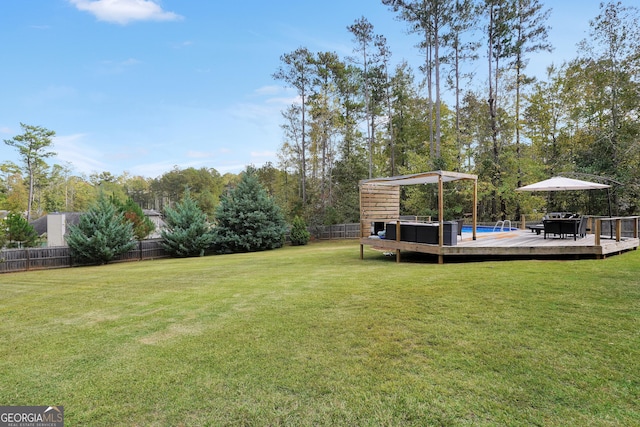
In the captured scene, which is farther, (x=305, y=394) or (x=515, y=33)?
(x=515, y=33)

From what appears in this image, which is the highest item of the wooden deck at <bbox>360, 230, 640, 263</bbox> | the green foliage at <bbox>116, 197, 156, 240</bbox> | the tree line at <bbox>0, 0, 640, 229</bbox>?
the tree line at <bbox>0, 0, 640, 229</bbox>

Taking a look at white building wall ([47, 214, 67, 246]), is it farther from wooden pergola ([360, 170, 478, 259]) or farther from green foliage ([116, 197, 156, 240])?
wooden pergola ([360, 170, 478, 259])

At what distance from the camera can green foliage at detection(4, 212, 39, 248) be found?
14742 mm

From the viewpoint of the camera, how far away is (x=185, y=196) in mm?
15820

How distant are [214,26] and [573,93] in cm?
1779

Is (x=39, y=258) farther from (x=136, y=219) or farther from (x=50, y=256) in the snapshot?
(x=136, y=219)

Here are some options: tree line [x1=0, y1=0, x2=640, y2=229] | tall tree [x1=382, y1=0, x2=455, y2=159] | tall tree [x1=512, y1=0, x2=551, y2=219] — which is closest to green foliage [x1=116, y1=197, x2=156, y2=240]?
tree line [x1=0, y1=0, x2=640, y2=229]

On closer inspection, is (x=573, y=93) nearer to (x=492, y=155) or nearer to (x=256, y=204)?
(x=492, y=155)

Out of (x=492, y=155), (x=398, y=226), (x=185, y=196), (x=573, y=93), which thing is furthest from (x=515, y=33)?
Answer: (x=185, y=196)

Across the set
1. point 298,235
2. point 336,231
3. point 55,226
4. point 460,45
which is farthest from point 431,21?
point 55,226

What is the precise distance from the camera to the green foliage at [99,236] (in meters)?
13.0

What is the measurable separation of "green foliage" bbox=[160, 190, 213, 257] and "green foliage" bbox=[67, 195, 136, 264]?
1581 millimetres

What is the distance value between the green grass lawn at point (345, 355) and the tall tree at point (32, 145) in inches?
1411

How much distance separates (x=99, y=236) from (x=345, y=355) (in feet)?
44.6
